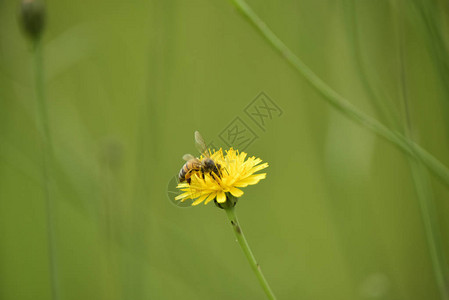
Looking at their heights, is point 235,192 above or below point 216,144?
below

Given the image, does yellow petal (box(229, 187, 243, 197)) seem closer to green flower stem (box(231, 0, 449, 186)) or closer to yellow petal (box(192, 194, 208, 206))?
yellow petal (box(192, 194, 208, 206))

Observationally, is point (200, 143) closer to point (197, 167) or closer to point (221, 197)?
point (197, 167)

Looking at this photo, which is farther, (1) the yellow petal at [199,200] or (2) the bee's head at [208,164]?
(2) the bee's head at [208,164]

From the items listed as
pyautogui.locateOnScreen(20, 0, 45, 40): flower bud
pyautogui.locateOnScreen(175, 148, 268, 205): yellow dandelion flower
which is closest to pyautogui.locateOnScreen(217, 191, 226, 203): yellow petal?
pyautogui.locateOnScreen(175, 148, 268, 205): yellow dandelion flower

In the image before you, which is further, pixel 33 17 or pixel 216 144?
pixel 216 144

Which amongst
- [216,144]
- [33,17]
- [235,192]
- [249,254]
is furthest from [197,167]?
[216,144]

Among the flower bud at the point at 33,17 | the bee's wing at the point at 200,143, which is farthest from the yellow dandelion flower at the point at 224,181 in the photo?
the flower bud at the point at 33,17

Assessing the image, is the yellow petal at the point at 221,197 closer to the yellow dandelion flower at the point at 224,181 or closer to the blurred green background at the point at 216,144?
the yellow dandelion flower at the point at 224,181
